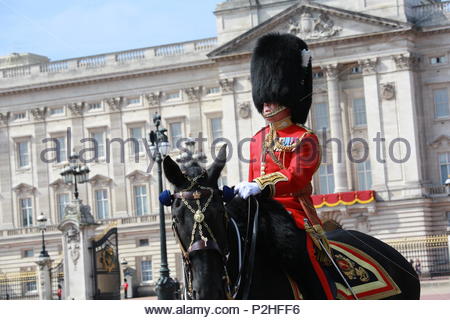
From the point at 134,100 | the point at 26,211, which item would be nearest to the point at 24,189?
the point at 26,211

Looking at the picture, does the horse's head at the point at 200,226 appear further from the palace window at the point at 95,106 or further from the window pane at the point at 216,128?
the palace window at the point at 95,106

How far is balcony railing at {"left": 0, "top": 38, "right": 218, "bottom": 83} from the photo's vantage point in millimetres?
58562

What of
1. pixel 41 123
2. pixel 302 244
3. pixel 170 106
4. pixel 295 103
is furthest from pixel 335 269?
pixel 41 123

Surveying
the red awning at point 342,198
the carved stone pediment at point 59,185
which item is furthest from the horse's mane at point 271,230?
the carved stone pediment at point 59,185

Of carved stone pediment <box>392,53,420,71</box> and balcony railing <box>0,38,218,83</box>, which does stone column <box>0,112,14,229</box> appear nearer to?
balcony railing <box>0,38,218,83</box>

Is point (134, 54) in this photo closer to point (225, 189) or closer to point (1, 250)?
point (1, 250)

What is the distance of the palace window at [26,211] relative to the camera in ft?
203

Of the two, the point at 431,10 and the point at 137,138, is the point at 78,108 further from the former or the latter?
the point at 431,10

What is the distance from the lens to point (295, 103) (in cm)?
798

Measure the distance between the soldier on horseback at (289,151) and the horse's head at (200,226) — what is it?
0.42 metres

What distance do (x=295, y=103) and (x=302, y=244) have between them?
1.28 meters

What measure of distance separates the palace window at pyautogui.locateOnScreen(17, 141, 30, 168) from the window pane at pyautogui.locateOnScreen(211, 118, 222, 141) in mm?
11821
